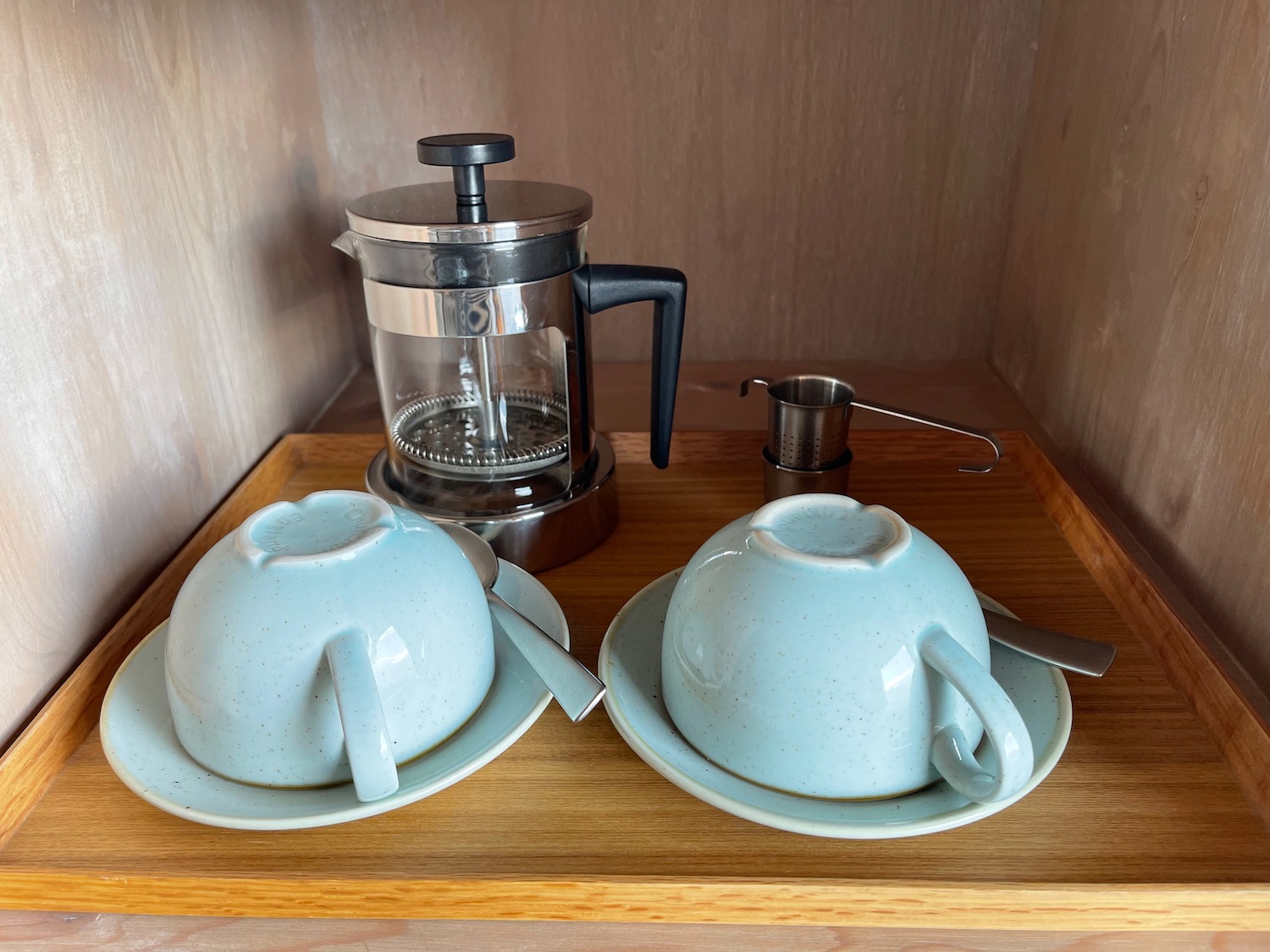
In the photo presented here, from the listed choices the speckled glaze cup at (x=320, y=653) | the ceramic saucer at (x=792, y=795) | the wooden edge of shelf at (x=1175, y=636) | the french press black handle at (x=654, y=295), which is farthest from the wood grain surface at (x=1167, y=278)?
the speckled glaze cup at (x=320, y=653)

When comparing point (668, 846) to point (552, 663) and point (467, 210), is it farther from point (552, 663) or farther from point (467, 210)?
point (467, 210)

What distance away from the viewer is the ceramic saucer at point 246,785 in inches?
15.1

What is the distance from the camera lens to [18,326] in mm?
450

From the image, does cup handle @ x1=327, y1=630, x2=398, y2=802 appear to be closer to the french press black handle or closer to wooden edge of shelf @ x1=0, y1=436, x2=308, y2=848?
wooden edge of shelf @ x1=0, y1=436, x2=308, y2=848

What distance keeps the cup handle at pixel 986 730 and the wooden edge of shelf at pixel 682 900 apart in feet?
0.13

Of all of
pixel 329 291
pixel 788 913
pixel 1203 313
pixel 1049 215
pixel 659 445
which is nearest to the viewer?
pixel 788 913

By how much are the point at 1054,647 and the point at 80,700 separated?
48cm

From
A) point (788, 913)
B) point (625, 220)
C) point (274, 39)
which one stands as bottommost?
point (788, 913)

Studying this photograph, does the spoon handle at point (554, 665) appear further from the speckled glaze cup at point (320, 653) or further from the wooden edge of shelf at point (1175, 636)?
the wooden edge of shelf at point (1175, 636)

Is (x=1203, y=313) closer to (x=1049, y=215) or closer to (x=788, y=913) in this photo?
(x=1049, y=215)

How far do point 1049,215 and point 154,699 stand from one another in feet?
2.29

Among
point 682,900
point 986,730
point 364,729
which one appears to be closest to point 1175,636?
point 986,730

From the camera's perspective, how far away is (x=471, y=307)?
21.3 inches

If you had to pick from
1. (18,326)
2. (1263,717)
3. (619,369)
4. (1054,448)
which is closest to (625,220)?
(619,369)
